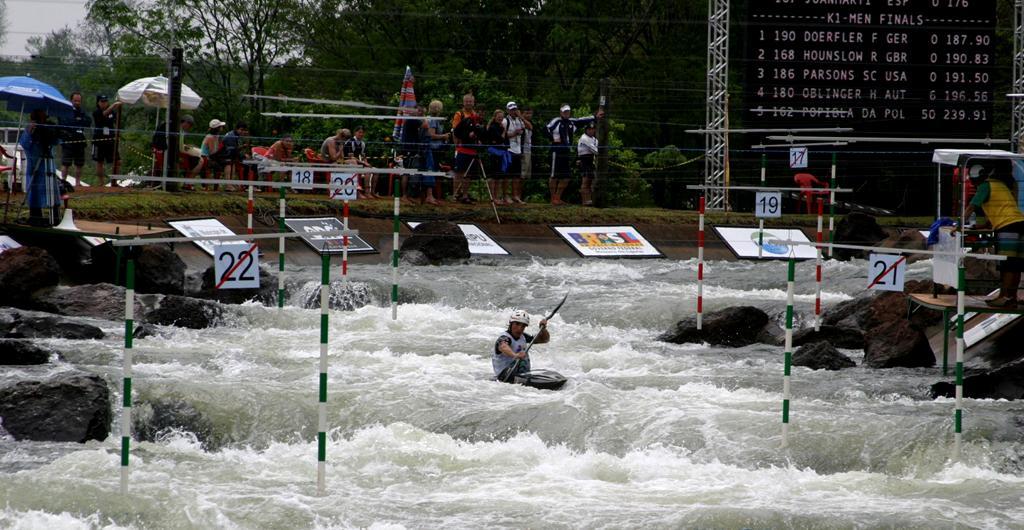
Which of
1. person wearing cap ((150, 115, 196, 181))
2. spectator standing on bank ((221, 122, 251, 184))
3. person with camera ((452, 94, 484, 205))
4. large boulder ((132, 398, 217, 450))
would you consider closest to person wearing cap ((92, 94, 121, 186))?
person wearing cap ((150, 115, 196, 181))

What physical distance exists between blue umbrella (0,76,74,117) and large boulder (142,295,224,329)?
18.5ft

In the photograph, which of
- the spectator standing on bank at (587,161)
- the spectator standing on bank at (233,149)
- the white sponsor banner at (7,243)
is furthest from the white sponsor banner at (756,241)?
the white sponsor banner at (7,243)

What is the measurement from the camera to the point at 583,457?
12125 mm

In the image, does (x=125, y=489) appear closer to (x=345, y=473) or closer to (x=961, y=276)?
(x=345, y=473)

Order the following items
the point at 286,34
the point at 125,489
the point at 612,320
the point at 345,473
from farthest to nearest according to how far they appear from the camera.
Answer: the point at 286,34 < the point at 612,320 < the point at 345,473 < the point at 125,489

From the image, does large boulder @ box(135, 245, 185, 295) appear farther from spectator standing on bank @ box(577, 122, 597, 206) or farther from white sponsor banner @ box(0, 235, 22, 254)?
spectator standing on bank @ box(577, 122, 597, 206)

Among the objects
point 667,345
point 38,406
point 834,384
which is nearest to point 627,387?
point 834,384

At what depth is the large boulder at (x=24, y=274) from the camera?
1734cm

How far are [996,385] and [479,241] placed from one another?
12107 millimetres

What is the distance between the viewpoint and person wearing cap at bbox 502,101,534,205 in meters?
25.6

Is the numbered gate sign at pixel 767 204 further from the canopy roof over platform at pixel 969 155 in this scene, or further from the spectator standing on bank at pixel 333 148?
the spectator standing on bank at pixel 333 148

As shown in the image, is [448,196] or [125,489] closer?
[125,489]

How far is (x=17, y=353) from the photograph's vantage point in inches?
555

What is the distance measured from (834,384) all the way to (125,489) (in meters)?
7.58
